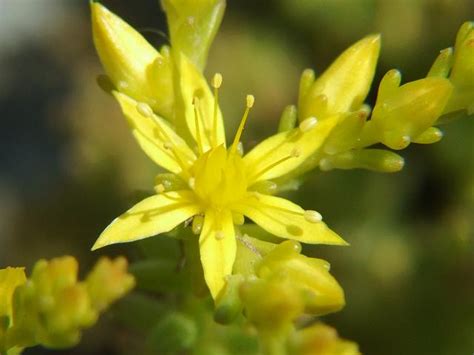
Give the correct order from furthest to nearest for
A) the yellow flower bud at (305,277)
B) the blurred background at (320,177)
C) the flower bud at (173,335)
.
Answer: the blurred background at (320,177)
the flower bud at (173,335)
the yellow flower bud at (305,277)

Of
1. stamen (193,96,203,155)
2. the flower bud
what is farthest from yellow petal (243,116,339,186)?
the flower bud

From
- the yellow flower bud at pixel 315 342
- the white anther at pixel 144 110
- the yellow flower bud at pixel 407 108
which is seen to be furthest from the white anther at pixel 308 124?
the yellow flower bud at pixel 315 342

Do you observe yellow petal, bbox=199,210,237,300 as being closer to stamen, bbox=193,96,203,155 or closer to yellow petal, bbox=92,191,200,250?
yellow petal, bbox=92,191,200,250

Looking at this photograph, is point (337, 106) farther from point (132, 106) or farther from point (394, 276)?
point (394, 276)

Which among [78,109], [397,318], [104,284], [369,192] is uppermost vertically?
[104,284]

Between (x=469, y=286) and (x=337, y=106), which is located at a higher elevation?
(x=337, y=106)

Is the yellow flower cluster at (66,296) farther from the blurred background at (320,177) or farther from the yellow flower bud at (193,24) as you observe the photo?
the blurred background at (320,177)

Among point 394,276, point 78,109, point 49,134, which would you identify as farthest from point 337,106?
point 49,134
